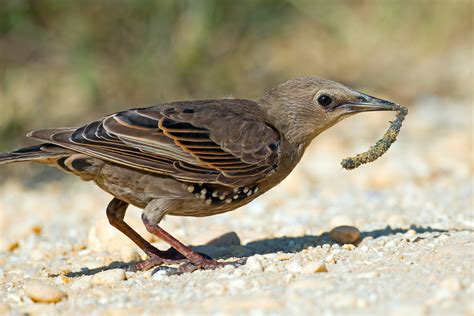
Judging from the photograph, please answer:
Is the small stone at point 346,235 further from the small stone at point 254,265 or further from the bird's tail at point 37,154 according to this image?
the bird's tail at point 37,154

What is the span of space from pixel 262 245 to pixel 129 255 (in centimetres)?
110

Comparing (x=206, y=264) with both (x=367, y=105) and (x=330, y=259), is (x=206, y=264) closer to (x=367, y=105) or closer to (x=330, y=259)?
(x=330, y=259)

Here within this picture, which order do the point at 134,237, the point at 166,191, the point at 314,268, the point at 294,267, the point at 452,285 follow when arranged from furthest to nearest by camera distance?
1. the point at 134,237
2. the point at 166,191
3. the point at 294,267
4. the point at 314,268
5. the point at 452,285

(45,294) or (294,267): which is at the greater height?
(294,267)

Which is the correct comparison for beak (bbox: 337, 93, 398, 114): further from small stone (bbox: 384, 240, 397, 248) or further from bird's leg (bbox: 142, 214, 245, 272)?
bird's leg (bbox: 142, 214, 245, 272)

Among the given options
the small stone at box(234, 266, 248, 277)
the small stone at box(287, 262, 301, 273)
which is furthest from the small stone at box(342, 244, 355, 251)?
Result: the small stone at box(234, 266, 248, 277)

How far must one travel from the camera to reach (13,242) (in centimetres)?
800

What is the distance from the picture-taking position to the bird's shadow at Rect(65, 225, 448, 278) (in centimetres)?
679

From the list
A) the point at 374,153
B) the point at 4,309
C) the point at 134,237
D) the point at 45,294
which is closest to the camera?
the point at 4,309

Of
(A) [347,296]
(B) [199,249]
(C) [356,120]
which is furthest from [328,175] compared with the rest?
(A) [347,296]

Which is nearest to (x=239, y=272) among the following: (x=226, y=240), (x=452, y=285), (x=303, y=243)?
(x=303, y=243)

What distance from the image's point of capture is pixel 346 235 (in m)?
6.82

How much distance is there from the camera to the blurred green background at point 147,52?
1223 cm

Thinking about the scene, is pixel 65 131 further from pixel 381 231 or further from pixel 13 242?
pixel 381 231
